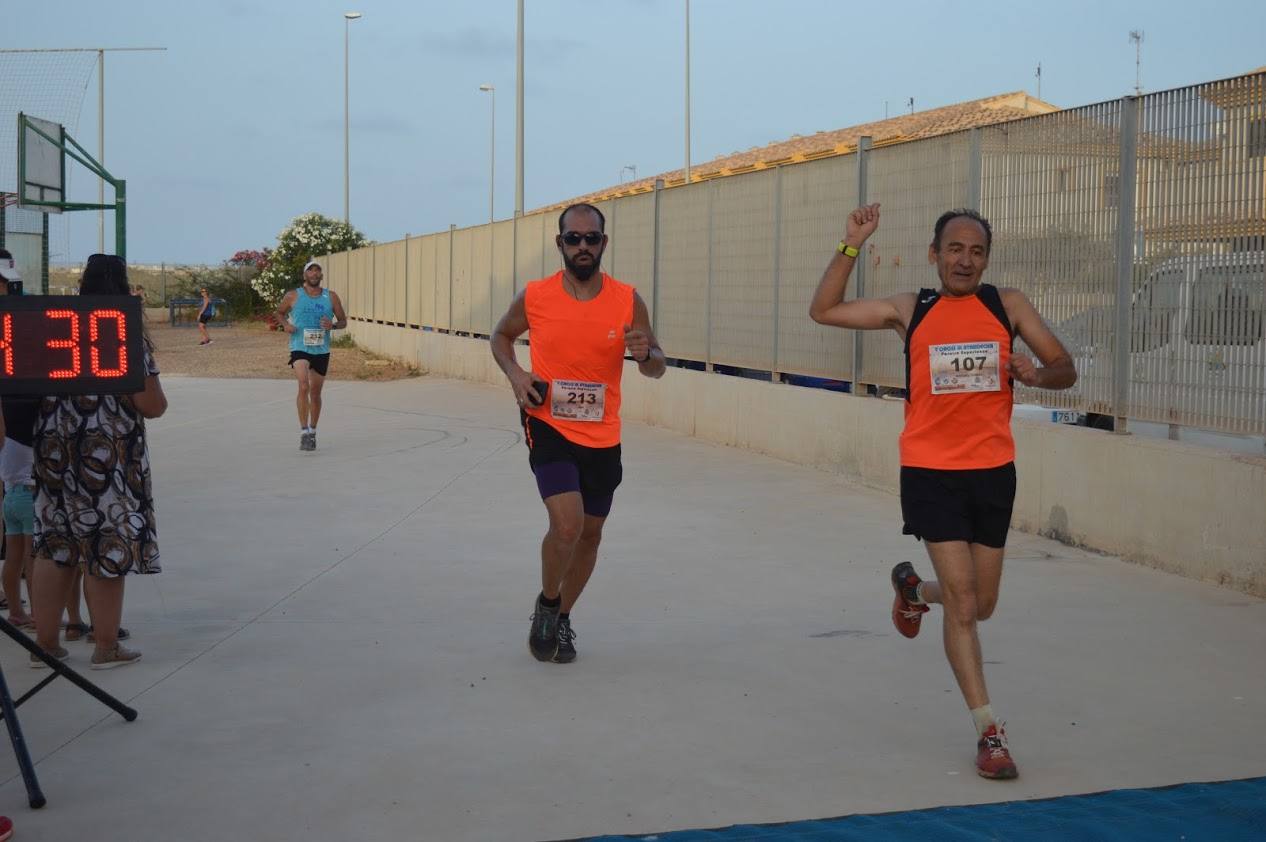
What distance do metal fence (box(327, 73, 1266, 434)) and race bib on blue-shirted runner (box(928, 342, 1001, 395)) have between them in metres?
3.53

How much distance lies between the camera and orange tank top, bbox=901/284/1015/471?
5.49 m

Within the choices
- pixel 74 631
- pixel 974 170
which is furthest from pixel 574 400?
pixel 974 170

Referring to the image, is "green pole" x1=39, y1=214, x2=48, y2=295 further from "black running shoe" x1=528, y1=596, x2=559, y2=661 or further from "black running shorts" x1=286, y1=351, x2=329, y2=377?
"black running shoe" x1=528, y1=596, x2=559, y2=661

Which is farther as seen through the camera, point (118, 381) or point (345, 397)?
point (345, 397)

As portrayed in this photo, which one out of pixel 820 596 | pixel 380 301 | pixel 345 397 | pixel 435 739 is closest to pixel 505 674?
pixel 435 739

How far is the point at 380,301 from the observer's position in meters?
42.4

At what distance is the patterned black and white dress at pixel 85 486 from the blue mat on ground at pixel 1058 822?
290 centimetres

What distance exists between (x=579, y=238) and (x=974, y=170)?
5.52m

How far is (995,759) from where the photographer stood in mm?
5168

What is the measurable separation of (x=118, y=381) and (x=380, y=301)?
37.4 metres

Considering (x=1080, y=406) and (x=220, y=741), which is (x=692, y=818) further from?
(x=1080, y=406)

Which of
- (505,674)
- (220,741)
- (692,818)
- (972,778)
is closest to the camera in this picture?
(692,818)

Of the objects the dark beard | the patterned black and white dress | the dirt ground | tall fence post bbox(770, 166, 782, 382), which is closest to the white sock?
the dark beard

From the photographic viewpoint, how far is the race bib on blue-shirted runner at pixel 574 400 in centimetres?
681
